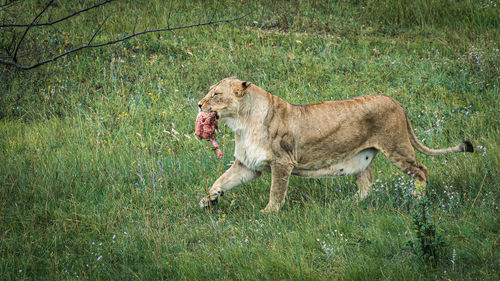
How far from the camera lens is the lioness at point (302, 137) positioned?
5.62 meters

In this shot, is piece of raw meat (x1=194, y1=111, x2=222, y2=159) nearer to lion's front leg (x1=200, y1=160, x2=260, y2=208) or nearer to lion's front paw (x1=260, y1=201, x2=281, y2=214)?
lion's front leg (x1=200, y1=160, x2=260, y2=208)

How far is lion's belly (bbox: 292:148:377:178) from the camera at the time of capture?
593cm

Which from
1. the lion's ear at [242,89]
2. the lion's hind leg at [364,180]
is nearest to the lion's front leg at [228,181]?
the lion's ear at [242,89]

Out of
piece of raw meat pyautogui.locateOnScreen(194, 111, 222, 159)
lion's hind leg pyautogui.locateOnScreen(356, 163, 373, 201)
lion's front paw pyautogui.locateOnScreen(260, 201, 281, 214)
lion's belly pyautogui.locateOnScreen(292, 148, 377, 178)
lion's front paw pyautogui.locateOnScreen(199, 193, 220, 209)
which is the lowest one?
lion's hind leg pyautogui.locateOnScreen(356, 163, 373, 201)

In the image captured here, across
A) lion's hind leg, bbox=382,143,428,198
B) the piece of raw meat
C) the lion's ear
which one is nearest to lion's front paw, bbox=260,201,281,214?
the piece of raw meat

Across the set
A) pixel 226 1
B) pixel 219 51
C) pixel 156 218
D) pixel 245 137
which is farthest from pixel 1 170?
pixel 226 1

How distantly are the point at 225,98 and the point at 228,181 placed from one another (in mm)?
940

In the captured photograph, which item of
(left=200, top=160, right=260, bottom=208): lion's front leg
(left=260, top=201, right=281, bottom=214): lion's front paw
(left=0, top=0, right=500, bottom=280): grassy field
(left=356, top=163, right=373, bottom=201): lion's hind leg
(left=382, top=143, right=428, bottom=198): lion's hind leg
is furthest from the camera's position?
(left=356, top=163, right=373, bottom=201): lion's hind leg

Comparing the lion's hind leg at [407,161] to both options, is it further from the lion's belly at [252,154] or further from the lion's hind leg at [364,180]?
the lion's belly at [252,154]

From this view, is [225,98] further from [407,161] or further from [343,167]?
[407,161]

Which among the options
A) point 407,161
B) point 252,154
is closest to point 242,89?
point 252,154

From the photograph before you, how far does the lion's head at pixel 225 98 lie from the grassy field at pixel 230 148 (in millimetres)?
1021

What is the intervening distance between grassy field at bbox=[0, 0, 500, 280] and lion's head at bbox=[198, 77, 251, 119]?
1.02 metres

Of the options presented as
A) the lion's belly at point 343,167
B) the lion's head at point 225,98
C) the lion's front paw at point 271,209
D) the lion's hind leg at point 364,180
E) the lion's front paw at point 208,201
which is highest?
the lion's head at point 225,98
